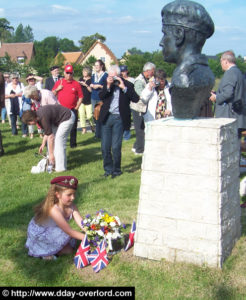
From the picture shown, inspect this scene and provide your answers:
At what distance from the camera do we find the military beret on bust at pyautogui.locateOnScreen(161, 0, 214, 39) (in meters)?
3.51

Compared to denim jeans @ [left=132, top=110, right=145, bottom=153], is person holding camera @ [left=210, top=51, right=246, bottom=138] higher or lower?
higher

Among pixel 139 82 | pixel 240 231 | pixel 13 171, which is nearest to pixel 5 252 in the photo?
pixel 240 231

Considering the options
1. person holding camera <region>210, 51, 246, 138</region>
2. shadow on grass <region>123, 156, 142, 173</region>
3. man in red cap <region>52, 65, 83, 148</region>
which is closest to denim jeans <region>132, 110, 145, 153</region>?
shadow on grass <region>123, 156, 142, 173</region>

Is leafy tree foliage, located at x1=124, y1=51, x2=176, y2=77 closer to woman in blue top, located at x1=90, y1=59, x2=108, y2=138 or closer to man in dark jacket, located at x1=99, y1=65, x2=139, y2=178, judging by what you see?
woman in blue top, located at x1=90, y1=59, x2=108, y2=138

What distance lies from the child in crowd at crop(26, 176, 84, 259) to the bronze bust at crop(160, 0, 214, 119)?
4.49 ft

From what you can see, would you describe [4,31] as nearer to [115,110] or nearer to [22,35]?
[22,35]

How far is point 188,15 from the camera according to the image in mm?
3512

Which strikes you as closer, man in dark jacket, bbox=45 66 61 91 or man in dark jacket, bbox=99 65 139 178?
man in dark jacket, bbox=99 65 139 178

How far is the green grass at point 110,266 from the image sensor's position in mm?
3328

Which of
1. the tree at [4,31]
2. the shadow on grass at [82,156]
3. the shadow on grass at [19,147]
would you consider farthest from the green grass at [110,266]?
the tree at [4,31]

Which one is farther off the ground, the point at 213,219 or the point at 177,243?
the point at 213,219

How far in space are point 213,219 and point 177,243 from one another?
17.7 inches

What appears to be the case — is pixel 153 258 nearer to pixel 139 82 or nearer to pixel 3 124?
pixel 139 82

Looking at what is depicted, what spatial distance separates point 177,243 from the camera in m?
3.64
